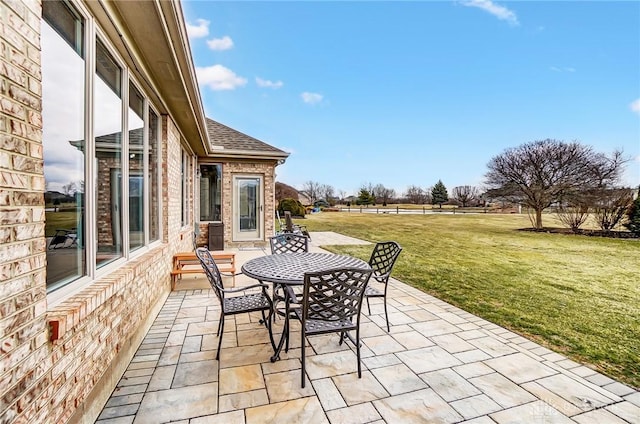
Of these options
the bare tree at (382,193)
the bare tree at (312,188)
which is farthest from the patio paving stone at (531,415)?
the bare tree at (382,193)

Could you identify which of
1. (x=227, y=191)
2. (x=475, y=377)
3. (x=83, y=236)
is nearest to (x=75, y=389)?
(x=83, y=236)

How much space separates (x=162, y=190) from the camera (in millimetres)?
4258

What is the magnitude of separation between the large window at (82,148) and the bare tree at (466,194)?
1756 inches

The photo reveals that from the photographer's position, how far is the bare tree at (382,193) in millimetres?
47812

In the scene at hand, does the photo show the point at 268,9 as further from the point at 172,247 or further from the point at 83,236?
the point at 83,236

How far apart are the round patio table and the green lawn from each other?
209cm

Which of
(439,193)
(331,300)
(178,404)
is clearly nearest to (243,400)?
(178,404)

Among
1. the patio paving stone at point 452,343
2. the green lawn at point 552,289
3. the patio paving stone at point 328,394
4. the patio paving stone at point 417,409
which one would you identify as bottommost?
the green lawn at point 552,289

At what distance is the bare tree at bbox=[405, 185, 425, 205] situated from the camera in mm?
47747

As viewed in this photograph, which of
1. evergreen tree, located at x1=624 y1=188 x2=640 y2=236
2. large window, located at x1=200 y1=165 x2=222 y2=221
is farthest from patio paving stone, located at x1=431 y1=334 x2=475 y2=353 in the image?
evergreen tree, located at x1=624 y1=188 x2=640 y2=236

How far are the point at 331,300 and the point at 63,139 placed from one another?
202 centimetres

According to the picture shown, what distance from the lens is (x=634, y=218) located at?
39.4ft

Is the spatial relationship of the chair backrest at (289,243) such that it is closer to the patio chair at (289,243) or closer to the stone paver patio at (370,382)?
the patio chair at (289,243)

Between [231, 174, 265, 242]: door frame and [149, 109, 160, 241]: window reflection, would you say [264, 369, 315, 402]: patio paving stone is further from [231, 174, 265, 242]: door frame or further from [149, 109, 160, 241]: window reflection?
[231, 174, 265, 242]: door frame
